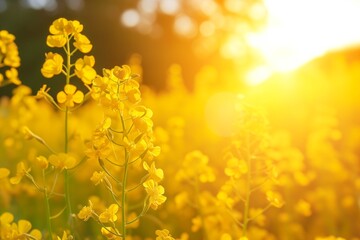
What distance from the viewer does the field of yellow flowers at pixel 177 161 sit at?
1844 millimetres

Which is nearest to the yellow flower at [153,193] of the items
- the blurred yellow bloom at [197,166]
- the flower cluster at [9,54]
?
the blurred yellow bloom at [197,166]

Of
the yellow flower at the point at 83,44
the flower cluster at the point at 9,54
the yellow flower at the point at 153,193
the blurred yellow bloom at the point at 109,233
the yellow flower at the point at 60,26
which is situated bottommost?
the blurred yellow bloom at the point at 109,233

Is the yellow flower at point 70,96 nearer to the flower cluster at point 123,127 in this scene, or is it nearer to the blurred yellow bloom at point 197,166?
the flower cluster at point 123,127

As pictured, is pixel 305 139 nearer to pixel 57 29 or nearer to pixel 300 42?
pixel 57 29

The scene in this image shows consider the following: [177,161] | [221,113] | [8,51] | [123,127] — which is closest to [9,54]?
[8,51]

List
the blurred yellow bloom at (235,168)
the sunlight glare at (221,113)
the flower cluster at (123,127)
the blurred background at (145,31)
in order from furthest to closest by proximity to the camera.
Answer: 1. the blurred background at (145,31)
2. the sunlight glare at (221,113)
3. the blurred yellow bloom at (235,168)
4. the flower cluster at (123,127)

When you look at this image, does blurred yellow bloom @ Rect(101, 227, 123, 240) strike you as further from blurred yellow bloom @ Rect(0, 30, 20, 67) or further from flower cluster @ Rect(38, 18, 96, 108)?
blurred yellow bloom @ Rect(0, 30, 20, 67)

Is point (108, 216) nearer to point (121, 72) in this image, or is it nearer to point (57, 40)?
point (121, 72)

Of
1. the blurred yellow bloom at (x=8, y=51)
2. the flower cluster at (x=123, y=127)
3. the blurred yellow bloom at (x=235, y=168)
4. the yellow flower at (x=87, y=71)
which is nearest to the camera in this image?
the flower cluster at (x=123, y=127)

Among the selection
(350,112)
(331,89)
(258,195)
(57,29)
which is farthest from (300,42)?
(57,29)

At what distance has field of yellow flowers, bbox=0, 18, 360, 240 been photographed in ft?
6.05

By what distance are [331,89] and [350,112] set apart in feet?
2.94

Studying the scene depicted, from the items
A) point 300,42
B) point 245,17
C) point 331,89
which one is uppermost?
point 245,17

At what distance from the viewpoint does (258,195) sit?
503cm
